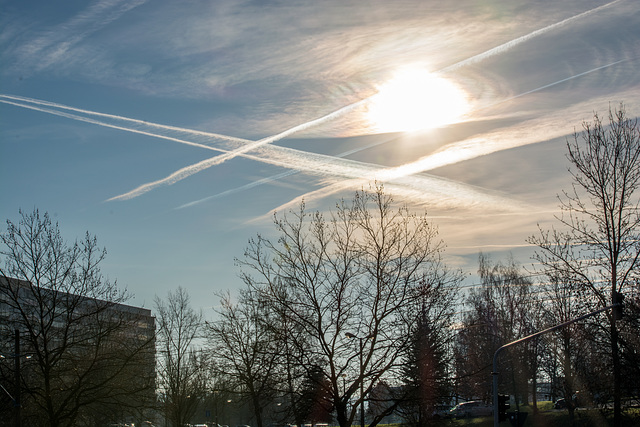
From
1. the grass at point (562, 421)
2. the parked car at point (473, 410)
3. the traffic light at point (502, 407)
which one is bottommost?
the parked car at point (473, 410)

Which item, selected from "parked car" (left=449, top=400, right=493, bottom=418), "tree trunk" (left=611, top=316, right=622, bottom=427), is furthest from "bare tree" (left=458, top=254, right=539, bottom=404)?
"tree trunk" (left=611, top=316, right=622, bottom=427)

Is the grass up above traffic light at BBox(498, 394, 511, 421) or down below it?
below

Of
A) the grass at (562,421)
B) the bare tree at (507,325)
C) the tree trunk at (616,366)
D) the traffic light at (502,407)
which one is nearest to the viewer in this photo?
the traffic light at (502,407)

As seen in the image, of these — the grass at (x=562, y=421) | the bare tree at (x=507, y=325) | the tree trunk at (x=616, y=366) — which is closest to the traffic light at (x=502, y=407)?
the tree trunk at (x=616, y=366)

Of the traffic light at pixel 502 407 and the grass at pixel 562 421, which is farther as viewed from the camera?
the grass at pixel 562 421

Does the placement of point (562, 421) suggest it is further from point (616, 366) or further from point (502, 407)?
point (502, 407)

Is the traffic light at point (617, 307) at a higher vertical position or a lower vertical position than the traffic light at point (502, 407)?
higher

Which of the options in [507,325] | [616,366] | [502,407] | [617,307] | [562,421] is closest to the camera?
[617,307]

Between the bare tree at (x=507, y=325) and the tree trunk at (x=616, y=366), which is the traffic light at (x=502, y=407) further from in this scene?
the bare tree at (x=507, y=325)

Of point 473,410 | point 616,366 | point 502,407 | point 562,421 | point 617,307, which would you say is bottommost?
point 473,410

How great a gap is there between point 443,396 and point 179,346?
37.9 metres

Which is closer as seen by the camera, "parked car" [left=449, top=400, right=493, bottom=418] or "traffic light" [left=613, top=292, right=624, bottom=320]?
"traffic light" [left=613, top=292, right=624, bottom=320]

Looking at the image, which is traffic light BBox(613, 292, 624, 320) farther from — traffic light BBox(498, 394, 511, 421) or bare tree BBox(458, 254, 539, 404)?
bare tree BBox(458, 254, 539, 404)

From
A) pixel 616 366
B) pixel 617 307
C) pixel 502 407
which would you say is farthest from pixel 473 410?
pixel 617 307
